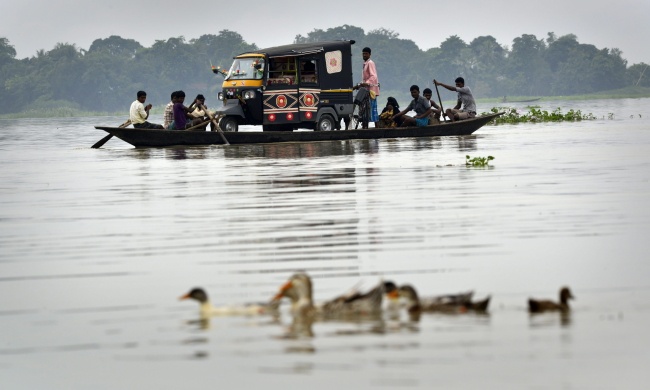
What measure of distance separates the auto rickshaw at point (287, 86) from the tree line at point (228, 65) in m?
109

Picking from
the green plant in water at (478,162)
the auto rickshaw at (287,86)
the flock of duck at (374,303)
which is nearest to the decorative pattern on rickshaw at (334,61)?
the auto rickshaw at (287,86)

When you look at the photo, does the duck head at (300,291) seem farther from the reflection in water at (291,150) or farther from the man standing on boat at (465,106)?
the man standing on boat at (465,106)

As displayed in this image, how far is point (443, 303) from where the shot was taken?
7.90 meters

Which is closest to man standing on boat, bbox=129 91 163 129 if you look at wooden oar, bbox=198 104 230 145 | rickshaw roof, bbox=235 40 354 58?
wooden oar, bbox=198 104 230 145

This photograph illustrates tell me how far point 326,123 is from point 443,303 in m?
22.6

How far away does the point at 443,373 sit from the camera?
662 centimetres

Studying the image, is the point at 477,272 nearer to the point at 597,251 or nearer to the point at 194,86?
the point at 597,251

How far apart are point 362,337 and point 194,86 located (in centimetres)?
14625

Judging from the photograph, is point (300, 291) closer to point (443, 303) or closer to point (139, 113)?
point (443, 303)

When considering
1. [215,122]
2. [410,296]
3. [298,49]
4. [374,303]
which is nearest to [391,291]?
[410,296]

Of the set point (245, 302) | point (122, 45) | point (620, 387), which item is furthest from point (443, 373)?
point (122, 45)

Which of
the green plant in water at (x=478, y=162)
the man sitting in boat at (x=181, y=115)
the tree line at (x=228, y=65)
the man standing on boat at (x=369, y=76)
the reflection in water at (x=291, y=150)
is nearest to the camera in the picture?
the green plant in water at (x=478, y=162)

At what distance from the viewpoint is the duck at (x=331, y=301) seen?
307 inches

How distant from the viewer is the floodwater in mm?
6848
